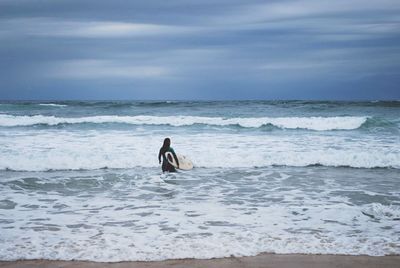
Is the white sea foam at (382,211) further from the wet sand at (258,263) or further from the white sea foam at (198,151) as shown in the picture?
the white sea foam at (198,151)

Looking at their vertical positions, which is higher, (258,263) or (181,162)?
(181,162)

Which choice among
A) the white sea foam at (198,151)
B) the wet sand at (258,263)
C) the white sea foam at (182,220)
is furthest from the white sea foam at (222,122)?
the wet sand at (258,263)

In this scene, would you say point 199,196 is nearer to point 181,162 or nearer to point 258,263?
point 181,162

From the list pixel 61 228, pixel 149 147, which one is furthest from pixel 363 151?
pixel 61 228

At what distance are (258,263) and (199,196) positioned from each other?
12.8 feet

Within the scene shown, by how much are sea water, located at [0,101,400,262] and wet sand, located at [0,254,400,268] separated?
180 millimetres

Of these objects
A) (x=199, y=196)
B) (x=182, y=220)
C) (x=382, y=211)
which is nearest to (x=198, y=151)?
(x=199, y=196)

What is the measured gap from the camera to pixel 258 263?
4875mm

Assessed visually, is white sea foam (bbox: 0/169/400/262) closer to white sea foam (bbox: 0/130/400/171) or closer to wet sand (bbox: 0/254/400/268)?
wet sand (bbox: 0/254/400/268)

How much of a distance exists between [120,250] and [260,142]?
11978 mm

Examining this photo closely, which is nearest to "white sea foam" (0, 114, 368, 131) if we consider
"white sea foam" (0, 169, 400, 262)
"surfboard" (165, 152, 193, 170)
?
"surfboard" (165, 152, 193, 170)

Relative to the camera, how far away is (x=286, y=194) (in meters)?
8.83

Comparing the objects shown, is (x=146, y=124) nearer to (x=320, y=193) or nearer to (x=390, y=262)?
(x=320, y=193)

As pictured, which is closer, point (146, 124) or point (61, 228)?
point (61, 228)
